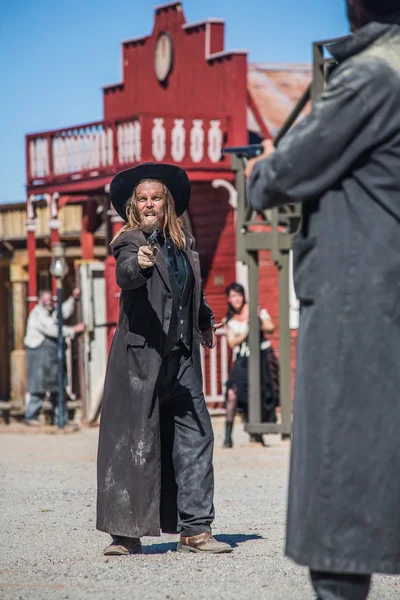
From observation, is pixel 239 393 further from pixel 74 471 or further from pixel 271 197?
pixel 271 197

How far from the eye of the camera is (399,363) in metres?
4.35

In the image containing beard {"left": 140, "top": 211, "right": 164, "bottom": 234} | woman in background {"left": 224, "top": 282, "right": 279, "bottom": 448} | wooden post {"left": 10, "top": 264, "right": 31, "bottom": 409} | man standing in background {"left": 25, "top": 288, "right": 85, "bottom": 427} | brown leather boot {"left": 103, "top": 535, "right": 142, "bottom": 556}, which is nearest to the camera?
brown leather boot {"left": 103, "top": 535, "right": 142, "bottom": 556}

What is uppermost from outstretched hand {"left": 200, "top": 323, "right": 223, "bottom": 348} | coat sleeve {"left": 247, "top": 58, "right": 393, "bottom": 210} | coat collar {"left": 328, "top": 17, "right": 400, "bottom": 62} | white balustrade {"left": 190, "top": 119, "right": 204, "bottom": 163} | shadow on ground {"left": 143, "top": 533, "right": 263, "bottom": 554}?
white balustrade {"left": 190, "top": 119, "right": 204, "bottom": 163}

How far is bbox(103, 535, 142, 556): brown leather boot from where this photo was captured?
7.21 m

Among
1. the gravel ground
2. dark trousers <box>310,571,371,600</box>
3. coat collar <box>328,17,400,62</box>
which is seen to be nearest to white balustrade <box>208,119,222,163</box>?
the gravel ground

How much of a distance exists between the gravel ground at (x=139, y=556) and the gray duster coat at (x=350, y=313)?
5.23 ft

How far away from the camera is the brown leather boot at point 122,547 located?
721 cm

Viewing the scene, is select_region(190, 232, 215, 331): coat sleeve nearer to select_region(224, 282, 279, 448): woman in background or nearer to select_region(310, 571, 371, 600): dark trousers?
select_region(310, 571, 371, 600): dark trousers

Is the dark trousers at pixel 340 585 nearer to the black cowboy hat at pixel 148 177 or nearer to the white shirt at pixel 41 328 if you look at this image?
the black cowboy hat at pixel 148 177

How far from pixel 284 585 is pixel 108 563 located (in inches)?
43.4

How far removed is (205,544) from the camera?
23.7 feet

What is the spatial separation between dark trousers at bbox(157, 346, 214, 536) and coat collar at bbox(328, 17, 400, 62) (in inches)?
119

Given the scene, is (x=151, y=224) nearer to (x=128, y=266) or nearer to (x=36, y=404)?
(x=128, y=266)

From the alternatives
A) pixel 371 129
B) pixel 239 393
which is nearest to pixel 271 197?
pixel 371 129
